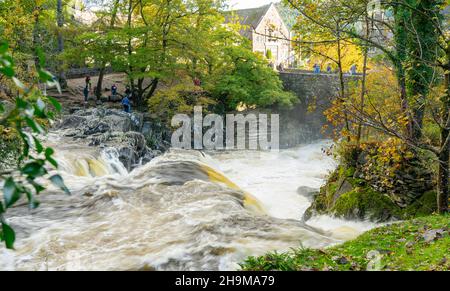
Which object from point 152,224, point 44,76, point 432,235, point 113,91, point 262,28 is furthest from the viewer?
point 262,28

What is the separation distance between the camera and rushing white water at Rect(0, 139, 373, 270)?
7.45 m

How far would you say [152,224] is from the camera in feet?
31.1

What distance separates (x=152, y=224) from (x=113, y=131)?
1145cm

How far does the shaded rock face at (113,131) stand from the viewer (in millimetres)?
18344

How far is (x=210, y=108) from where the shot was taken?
27781 millimetres

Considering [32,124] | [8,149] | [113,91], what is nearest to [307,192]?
[8,149]

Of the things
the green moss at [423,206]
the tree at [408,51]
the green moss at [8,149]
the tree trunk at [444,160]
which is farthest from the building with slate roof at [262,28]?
the tree trunk at [444,160]

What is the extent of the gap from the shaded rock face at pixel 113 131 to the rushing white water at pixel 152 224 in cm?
186

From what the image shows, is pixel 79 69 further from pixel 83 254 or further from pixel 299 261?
pixel 299 261

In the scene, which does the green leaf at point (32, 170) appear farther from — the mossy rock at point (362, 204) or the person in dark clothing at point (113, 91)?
the person in dark clothing at point (113, 91)

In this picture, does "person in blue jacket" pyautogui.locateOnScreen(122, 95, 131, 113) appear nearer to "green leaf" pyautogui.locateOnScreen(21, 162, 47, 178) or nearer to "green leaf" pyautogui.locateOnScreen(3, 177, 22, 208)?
"green leaf" pyautogui.locateOnScreen(21, 162, 47, 178)

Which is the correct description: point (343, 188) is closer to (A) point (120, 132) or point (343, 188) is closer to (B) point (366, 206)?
(B) point (366, 206)

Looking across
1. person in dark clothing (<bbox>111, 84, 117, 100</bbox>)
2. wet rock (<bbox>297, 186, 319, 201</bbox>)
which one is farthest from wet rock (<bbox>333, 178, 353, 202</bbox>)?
person in dark clothing (<bbox>111, 84, 117, 100</bbox>)
